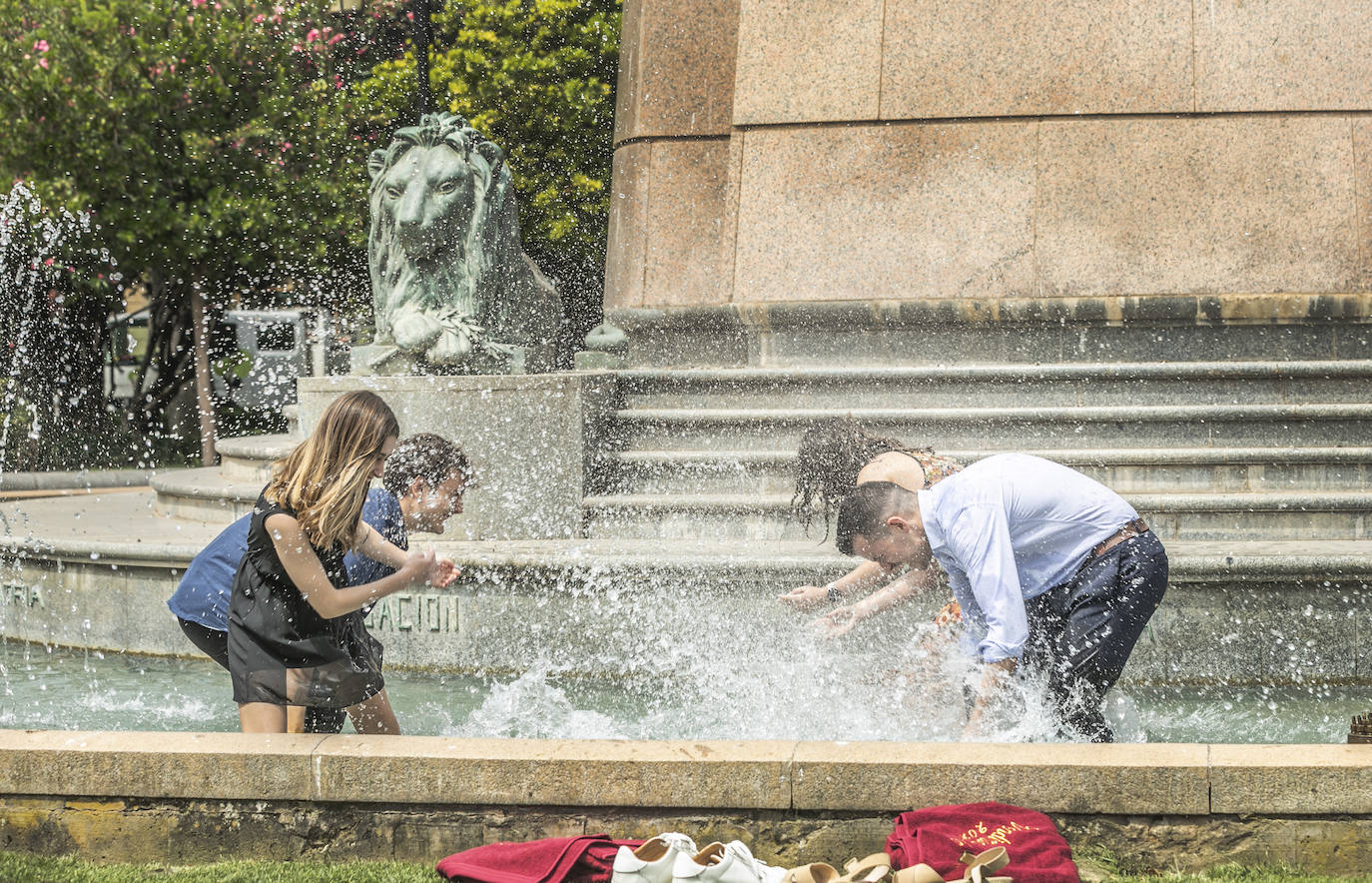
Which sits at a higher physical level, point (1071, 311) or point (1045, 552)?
point (1071, 311)

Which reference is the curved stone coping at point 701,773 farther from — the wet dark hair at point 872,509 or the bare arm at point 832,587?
the bare arm at point 832,587

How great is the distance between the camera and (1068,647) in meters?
4.33

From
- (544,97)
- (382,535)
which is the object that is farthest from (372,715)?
(544,97)

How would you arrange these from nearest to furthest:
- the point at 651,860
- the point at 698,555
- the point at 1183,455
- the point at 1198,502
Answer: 1. the point at 651,860
2. the point at 698,555
3. the point at 1198,502
4. the point at 1183,455

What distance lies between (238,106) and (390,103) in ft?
18.9

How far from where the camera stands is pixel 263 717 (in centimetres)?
438

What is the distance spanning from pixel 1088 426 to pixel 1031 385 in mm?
485

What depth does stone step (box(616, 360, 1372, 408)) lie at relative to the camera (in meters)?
8.47

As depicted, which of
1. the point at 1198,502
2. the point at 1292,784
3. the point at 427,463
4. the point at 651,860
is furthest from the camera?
the point at 1198,502

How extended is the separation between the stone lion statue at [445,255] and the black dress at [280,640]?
4080 mm

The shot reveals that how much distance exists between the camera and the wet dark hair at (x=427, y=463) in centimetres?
476

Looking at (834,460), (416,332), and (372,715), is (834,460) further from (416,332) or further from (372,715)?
(416,332)

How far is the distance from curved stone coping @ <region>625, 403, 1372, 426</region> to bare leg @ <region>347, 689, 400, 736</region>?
12.9 feet

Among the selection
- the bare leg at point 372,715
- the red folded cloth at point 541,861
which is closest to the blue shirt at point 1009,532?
the red folded cloth at point 541,861
